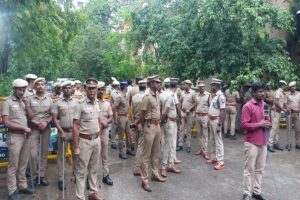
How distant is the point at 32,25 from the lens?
33.3 ft

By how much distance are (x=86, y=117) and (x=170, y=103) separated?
2.39 meters

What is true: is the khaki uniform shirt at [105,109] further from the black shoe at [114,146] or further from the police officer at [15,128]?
the black shoe at [114,146]

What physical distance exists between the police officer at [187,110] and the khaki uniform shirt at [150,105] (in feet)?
10.2

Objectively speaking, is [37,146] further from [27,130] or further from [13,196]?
[13,196]

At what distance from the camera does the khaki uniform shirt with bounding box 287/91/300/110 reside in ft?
35.3

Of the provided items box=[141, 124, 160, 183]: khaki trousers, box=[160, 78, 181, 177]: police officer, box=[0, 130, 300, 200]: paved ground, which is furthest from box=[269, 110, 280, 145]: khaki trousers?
box=[141, 124, 160, 183]: khaki trousers

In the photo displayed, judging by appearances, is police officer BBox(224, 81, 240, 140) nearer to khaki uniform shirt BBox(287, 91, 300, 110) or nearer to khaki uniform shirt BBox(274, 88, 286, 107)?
khaki uniform shirt BBox(274, 88, 286, 107)

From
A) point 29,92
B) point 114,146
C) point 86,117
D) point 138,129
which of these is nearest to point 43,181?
point 29,92

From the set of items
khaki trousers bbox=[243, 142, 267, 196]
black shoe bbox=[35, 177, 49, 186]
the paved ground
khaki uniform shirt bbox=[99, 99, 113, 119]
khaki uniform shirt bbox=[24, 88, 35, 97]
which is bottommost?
the paved ground

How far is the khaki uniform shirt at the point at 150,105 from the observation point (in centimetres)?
731

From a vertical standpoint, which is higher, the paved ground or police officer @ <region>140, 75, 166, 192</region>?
police officer @ <region>140, 75, 166, 192</region>

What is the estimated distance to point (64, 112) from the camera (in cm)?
743

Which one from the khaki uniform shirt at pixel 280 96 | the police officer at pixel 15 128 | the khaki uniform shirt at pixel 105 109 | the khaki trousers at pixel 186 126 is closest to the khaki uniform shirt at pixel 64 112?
the khaki uniform shirt at pixel 105 109

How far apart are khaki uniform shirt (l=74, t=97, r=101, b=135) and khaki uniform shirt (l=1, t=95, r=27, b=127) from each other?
1.23 meters
